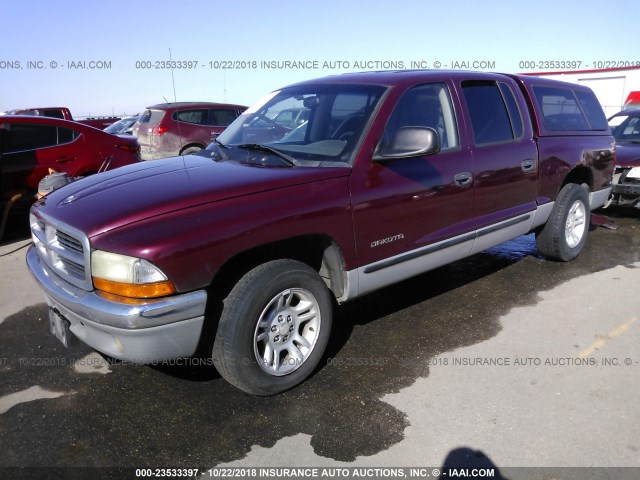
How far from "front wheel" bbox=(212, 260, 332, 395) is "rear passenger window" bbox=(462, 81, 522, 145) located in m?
1.92

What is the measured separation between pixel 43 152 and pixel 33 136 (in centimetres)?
26

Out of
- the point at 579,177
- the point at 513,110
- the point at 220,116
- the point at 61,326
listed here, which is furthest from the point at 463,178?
the point at 220,116

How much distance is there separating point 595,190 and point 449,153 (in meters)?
2.78

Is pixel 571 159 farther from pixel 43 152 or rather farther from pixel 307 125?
pixel 43 152

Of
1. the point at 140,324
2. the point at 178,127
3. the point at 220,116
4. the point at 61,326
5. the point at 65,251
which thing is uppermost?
the point at 220,116

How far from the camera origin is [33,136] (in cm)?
651

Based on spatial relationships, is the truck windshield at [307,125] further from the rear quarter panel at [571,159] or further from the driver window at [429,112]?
the rear quarter panel at [571,159]

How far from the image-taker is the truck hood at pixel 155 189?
2.55 metres

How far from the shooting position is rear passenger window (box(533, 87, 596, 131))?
15.8 feet

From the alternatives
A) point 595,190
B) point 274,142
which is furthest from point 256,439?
point 595,190

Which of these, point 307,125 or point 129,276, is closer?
point 129,276

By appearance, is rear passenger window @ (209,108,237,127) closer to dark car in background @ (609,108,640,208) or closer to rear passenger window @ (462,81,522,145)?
dark car in background @ (609,108,640,208)

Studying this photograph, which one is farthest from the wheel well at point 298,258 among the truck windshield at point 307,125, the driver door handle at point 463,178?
the driver door handle at point 463,178

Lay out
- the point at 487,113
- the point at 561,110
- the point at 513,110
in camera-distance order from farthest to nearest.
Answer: the point at 561,110, the point at 513,110, the point at 487,113
